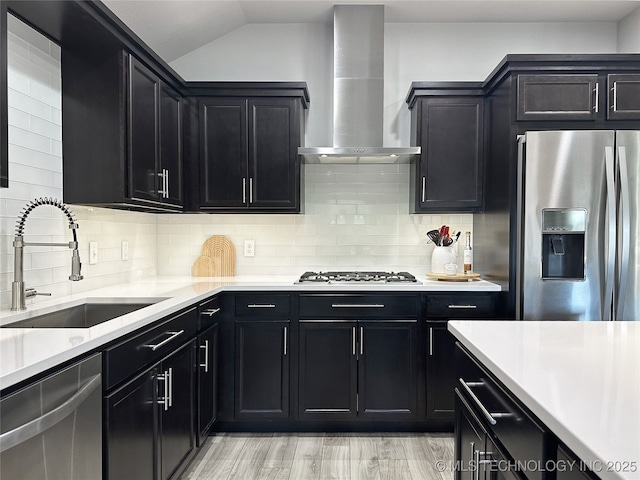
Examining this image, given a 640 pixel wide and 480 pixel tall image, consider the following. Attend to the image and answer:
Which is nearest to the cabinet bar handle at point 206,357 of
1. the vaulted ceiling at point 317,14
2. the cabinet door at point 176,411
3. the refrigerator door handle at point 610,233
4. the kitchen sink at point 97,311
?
the cabinet door at point 176,411

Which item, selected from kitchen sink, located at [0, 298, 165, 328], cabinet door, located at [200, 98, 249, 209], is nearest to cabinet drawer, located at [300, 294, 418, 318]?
cabinet door, located at [200, 98, 249, 209]

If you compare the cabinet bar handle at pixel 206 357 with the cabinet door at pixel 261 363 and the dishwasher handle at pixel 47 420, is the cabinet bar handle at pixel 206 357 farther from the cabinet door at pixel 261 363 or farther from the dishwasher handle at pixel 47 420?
the dishwasher handle at pixel 47 420

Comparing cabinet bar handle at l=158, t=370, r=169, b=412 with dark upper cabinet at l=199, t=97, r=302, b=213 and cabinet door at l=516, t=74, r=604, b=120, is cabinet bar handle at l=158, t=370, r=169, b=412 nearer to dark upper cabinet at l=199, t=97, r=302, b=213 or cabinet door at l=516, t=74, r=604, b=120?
dark upper cabinet at l=199, t=97, r=302, b=213

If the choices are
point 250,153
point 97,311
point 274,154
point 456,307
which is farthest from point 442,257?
point 97,311

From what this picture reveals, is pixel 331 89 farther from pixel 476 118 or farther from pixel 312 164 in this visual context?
pixel 476 118

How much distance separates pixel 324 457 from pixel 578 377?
2.04 meters

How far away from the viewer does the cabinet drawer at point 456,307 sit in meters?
3.01

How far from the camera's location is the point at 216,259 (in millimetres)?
3600

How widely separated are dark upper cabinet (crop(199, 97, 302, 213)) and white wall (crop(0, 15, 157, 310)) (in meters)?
0.89

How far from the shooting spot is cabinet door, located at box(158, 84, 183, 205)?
285 cm

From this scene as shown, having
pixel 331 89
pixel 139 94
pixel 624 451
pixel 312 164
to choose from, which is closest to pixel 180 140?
pixel 139 94

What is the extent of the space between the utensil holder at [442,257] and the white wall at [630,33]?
196 centimetres

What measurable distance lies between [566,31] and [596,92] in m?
1.13

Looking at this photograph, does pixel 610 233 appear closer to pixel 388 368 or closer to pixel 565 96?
pixel 565 96
